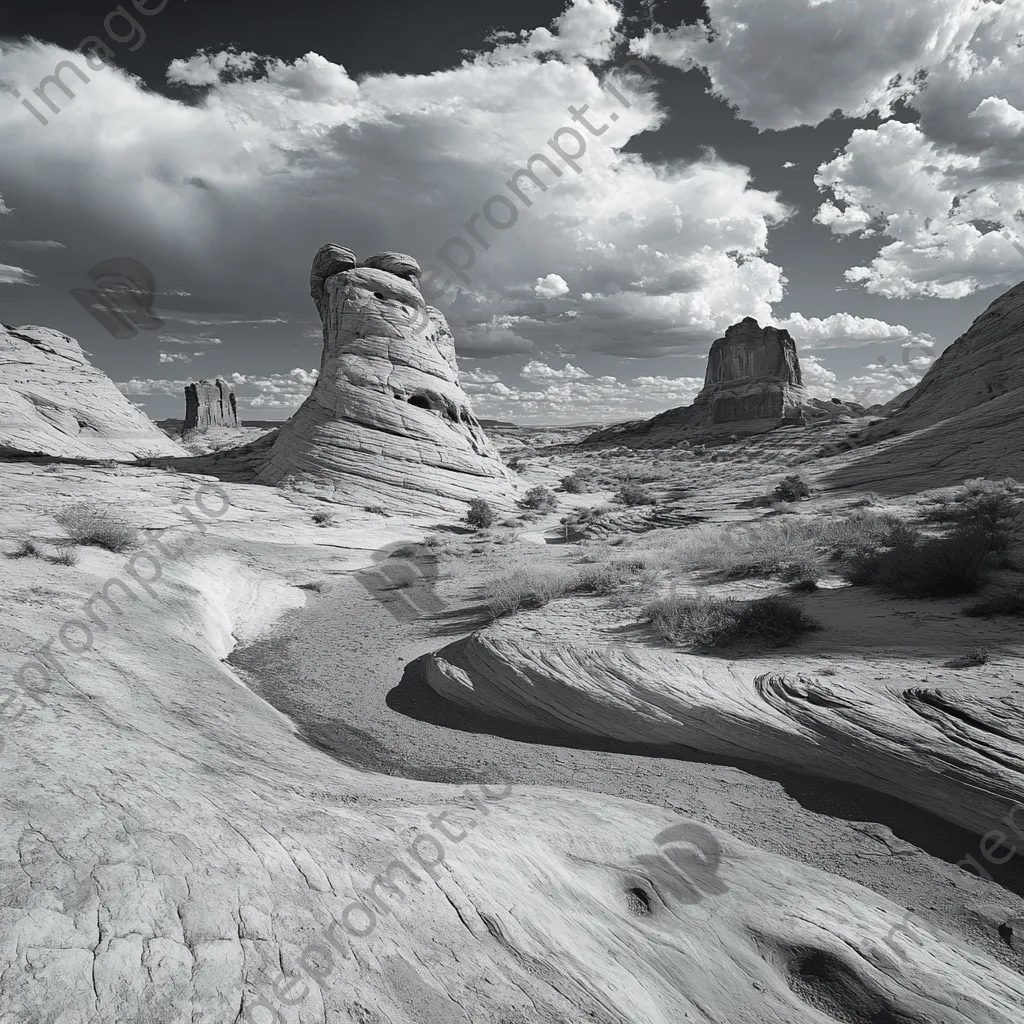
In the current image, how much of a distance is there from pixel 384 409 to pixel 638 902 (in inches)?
964

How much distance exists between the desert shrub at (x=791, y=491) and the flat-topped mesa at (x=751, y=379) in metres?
67.4

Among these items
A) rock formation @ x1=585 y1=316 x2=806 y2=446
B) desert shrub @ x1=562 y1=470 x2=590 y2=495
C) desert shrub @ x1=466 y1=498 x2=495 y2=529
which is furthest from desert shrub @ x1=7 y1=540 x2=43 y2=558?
rock formation @ x1=585 y1=316 x2=806 y2=446

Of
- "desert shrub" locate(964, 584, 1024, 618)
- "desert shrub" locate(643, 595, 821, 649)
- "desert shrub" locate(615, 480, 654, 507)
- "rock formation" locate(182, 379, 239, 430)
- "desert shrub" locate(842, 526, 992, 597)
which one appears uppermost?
"rock formation" locate(182, 379, 239, 430)

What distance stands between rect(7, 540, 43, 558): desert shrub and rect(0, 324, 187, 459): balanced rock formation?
2088 centimetres

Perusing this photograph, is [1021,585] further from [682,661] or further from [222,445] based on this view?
[222,445]

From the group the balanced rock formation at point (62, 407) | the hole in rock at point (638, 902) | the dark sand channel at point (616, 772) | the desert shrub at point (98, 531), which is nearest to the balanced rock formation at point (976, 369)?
the dark sand channel at point (616, 772)

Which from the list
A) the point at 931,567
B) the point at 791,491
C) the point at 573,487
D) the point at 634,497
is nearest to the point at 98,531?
the point at 931,567

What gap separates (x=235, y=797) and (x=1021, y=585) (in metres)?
10.8

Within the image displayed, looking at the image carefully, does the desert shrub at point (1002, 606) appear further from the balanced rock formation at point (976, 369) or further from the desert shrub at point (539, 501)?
the balanced rock formation at point (976, 369)

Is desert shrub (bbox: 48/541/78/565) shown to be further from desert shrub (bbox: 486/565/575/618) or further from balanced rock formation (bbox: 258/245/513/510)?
balanced rock formation (bbox: 258/245/513/510)

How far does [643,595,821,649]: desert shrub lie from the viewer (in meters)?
8.64

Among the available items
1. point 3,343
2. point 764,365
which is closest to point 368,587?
point 3,343

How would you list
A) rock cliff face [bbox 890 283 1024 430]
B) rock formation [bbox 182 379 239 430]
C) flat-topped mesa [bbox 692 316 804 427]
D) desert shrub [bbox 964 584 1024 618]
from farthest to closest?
flat-topped mesa [bbox 692 316 804 427], rock formation [bbox 182 379 239 430], rock cliff face [bbox 890 283 1024 430], desert shrub [bbox 964 584 1024 618]

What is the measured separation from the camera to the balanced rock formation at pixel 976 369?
31297 mm
